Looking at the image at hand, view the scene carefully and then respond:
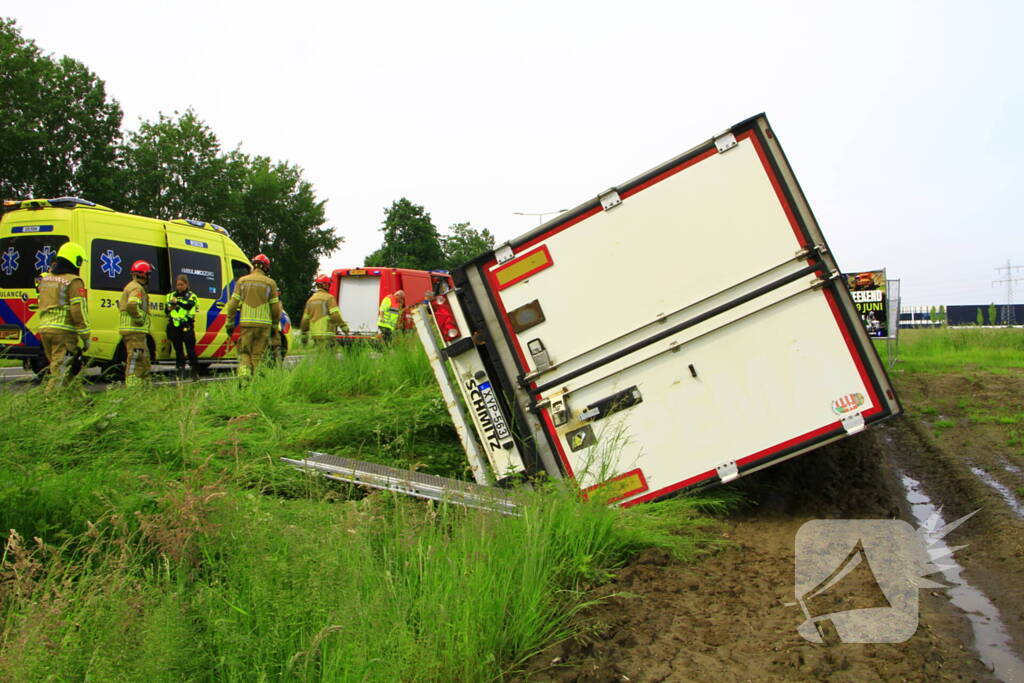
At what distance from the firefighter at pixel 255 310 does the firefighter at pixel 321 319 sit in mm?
1462

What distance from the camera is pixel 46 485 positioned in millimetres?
3873

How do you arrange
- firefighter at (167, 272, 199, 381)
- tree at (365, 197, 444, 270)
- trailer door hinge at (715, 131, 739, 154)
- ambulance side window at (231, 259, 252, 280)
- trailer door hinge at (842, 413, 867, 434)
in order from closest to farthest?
trailer door hinge at (842, 413, 867, 434), trailer door hinge at (715, 131, 739, 154), firefighter at (167, 272, 199, 381), ambulance side window at (231, 259, 252, 280), tree at (365, 197, 444, 270)

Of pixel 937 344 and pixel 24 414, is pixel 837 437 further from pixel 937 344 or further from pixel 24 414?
pixel 937 344

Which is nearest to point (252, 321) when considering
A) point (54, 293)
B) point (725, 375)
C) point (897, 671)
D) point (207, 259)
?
point (54, 293)

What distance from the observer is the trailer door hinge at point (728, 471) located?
15.8ft

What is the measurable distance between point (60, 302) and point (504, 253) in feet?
17.6

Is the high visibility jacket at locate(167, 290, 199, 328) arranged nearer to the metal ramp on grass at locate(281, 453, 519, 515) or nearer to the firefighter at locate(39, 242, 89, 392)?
the firefighter at locate(39, 242, 89, 392)

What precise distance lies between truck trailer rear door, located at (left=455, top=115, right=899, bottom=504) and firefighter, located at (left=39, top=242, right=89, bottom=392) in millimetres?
5245

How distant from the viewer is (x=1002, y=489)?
19.2 feet

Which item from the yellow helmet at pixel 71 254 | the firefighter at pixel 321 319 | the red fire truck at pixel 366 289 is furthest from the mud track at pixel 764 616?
the red fire truck at pixel 366 289

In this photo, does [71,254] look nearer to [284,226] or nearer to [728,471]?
[728,471]

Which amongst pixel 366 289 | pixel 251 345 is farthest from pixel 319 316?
pixel 366 289

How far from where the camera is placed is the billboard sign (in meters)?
16.5

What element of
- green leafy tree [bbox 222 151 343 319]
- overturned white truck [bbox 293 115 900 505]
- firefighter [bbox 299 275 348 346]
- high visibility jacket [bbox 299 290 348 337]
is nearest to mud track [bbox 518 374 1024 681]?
overturned white truck [bbox 293 115 900 505]
